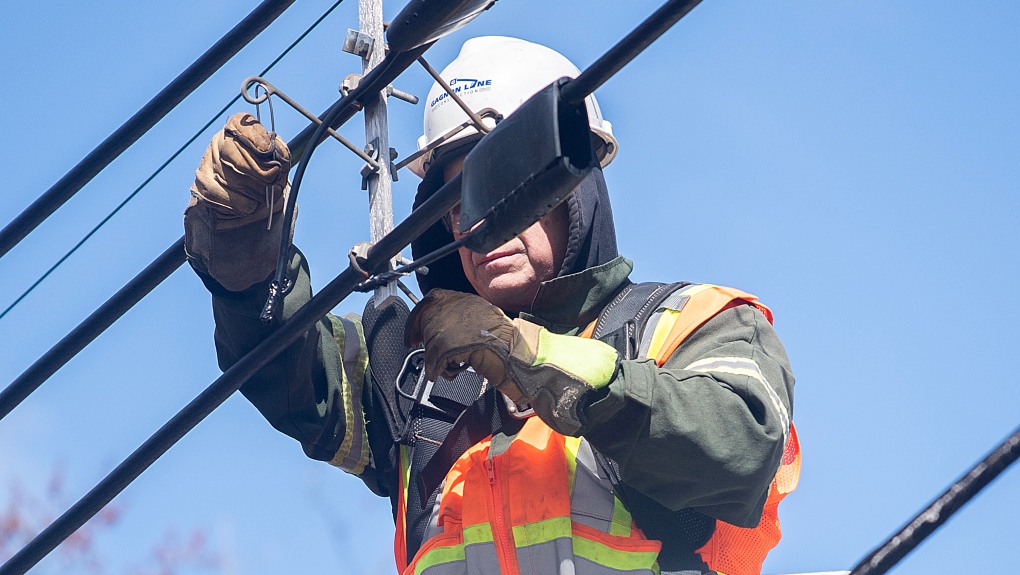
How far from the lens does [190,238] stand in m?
4.52

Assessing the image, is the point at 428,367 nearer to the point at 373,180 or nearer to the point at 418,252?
the point at 373,180

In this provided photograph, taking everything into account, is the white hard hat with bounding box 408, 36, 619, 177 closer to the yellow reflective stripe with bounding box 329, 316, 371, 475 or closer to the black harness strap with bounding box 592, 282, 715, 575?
the yellow reflective stripe with bounding box 329, 316, 371, 475

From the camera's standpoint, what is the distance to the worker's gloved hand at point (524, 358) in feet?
13.5

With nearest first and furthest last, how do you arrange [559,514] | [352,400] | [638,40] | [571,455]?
[638,40] → [559,514] → [571,455] → [352,400]

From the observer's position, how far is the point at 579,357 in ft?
13.6

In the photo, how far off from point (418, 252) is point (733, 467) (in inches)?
68.6

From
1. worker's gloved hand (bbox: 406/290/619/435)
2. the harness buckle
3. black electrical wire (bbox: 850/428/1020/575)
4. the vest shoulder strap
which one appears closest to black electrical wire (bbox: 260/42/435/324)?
worker's gloved hand (bbox: 406/290/619/435)

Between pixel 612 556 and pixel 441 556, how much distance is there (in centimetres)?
54

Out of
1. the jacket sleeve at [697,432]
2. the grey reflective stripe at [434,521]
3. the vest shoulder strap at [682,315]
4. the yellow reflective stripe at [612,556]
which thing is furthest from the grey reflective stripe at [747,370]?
the grey reflective stripe at [434,521]

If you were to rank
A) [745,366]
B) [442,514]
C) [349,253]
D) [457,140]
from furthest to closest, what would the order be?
[457,140] → [442,514] → [745,366] → [349,253]

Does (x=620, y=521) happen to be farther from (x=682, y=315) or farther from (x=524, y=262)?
(x=524, y=262)

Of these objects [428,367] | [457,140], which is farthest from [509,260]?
[428,367]

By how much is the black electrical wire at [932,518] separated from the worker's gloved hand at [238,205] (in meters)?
2.04

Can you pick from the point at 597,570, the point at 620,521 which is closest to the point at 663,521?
the point at 620,521
